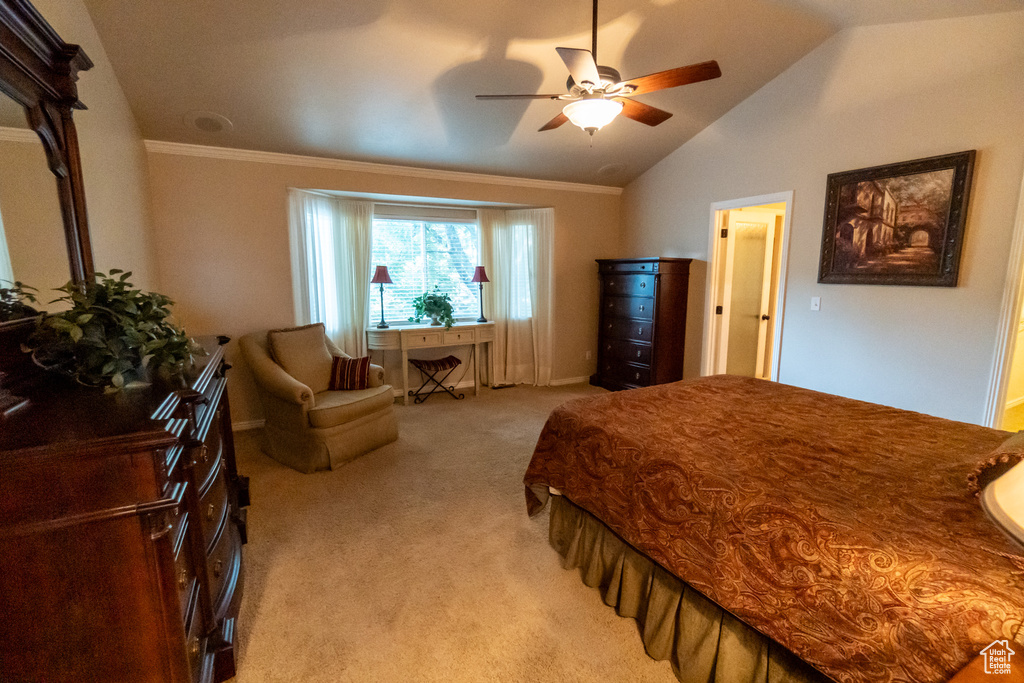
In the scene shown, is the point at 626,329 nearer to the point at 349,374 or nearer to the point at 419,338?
the point at 419,338

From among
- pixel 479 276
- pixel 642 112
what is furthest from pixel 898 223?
pixel 479 276

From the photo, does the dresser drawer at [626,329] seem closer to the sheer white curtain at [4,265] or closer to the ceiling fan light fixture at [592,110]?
the ceiling fan light fixture at [592,110]

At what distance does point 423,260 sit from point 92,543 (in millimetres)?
4095

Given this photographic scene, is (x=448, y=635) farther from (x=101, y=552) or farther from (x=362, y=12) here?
(x=362, y=12)

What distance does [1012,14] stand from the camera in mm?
2439

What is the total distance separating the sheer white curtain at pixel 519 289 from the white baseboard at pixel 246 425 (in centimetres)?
247

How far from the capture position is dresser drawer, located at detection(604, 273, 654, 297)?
446cm

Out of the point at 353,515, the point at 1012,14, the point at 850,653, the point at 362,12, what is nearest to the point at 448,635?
the point at 353,515

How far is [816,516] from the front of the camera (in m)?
1.17

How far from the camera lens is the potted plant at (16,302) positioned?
1204 millimetres

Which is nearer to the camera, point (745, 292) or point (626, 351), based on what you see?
point (745, 292)

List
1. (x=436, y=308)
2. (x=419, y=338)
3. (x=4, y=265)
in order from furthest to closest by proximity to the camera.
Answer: (x=436, y=308) → (x=419, y=338) → (x=4, y=265)

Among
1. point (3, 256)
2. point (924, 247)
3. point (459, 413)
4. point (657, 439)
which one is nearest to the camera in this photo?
point (3, 256)

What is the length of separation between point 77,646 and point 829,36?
16.2 feet
